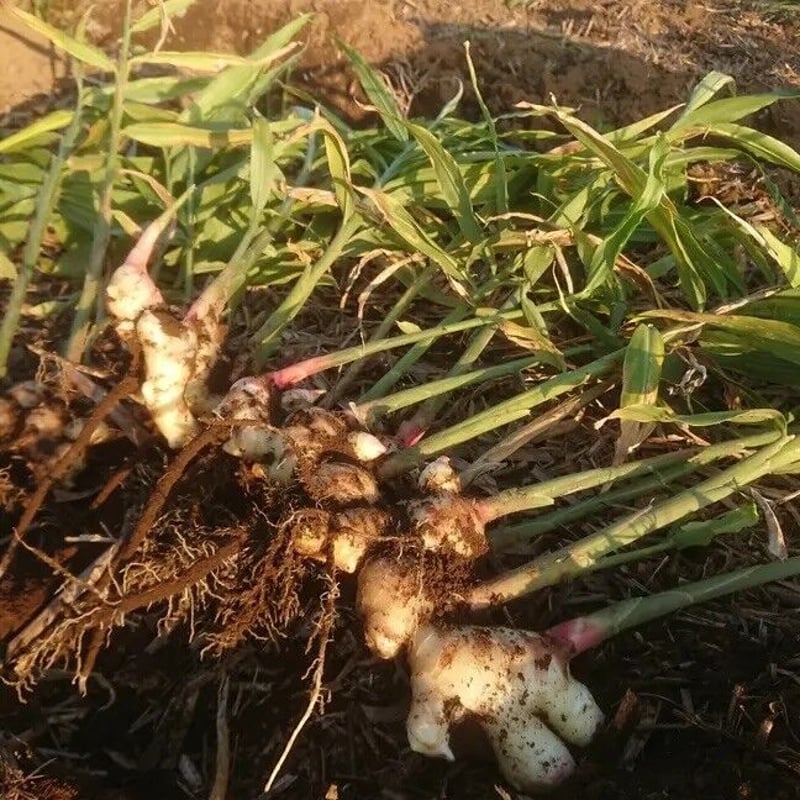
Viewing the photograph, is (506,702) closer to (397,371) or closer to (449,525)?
(449,525)

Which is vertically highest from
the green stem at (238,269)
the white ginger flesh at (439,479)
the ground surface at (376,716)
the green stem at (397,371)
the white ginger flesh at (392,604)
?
the green stem at (238,269)

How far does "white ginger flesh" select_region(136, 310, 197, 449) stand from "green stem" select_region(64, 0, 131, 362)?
0.18 meters

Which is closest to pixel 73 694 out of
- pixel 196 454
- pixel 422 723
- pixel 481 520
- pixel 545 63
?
pixel 196 454

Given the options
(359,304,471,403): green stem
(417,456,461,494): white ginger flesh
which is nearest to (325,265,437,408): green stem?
(359,304,471,403): green stem

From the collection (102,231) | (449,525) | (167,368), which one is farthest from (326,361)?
(102,231)

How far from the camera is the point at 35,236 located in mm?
1590

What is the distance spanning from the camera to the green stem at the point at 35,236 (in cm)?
151

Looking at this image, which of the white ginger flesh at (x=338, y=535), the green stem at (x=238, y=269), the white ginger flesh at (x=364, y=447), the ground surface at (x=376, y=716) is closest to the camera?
the ground surface at (x=376, y=716)

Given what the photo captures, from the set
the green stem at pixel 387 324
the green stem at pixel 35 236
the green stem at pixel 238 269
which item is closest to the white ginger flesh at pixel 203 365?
the green stem at pixel 238 269

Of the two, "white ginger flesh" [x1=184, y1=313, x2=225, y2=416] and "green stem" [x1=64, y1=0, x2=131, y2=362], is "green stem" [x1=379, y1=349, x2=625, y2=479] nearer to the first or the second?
"white ginger flesh" [x1=184, y1=313, x2=225, y2=416]

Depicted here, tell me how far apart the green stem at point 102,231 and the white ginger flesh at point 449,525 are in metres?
0.61

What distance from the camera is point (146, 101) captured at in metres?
1.73

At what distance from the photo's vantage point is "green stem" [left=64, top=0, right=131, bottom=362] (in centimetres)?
151

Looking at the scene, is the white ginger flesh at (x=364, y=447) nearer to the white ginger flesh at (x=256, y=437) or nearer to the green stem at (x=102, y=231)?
the white ginger flesh at (x=256, y=437)
